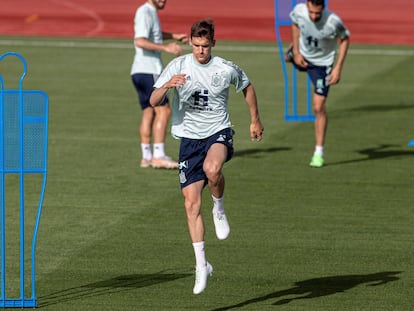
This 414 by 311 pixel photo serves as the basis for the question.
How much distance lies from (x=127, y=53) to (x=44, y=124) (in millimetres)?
20039

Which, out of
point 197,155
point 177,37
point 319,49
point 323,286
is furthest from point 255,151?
point 197,155

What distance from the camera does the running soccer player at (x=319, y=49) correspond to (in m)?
17.4

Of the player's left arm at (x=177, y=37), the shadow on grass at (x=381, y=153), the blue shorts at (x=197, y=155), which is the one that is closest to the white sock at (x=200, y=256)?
the blue shorts at (x=197, y=155)

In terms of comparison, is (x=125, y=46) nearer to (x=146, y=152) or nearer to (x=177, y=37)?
(x=146, y=152)

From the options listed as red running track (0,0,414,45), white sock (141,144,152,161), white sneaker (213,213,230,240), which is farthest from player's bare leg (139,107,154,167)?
red running track (0,0,414,45)

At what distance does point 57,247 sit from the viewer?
43.1 ft

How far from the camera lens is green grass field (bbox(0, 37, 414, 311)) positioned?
11.4 m

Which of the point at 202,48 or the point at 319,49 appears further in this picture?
the point at 319,49

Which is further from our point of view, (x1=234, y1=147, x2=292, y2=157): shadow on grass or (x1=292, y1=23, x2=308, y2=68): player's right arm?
(x1=234, y1=147, x2=292, y2=157): shadow on grass

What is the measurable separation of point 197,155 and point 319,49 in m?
6.89

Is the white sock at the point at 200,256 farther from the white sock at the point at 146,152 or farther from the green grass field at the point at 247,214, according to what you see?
the white sock at the point at 146,152

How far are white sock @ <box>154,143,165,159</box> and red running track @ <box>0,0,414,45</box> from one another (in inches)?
648

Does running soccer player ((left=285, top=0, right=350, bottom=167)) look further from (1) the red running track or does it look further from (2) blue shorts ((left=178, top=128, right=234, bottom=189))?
(1) the red running track

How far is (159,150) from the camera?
1752cm
